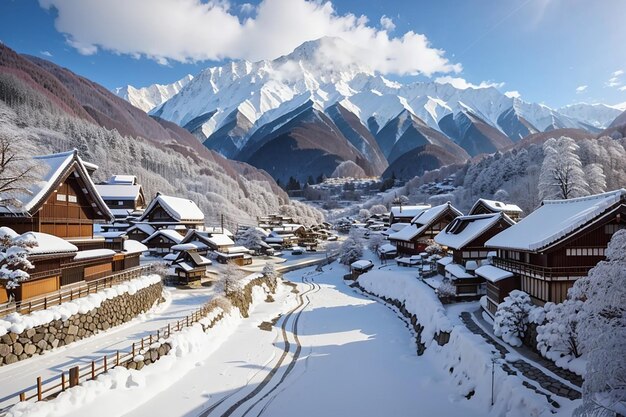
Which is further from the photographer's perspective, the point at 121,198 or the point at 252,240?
the point at 252,240

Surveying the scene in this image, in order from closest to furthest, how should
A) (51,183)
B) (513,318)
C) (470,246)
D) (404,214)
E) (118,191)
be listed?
1. (513,318)
2. (51,183)
3. (470,246)
4. (118,191)
5. (404,214)

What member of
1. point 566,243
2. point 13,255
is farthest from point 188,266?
point 566,243

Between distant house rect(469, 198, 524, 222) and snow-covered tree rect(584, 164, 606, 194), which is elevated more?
snow-covered tree rect(584, 164, 606, 194)

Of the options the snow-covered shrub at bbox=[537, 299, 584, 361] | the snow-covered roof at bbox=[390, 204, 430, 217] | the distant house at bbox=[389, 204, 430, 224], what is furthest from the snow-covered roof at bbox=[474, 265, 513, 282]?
the snow-covered roof at bbox=[390, 204, 430, 217]

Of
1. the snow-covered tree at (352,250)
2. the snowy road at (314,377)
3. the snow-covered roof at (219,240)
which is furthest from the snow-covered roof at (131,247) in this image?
the snow-covered tree at (352,250)

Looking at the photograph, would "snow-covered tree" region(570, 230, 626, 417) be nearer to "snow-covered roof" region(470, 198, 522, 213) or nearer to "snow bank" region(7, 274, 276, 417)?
"snow bank" region(7, 274, 276, 417)

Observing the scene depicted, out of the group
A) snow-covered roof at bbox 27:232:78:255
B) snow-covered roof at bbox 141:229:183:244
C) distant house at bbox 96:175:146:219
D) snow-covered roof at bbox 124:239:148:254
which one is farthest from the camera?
distant house at bbox 96:175:146:219

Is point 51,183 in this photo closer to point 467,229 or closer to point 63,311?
point 63,311
